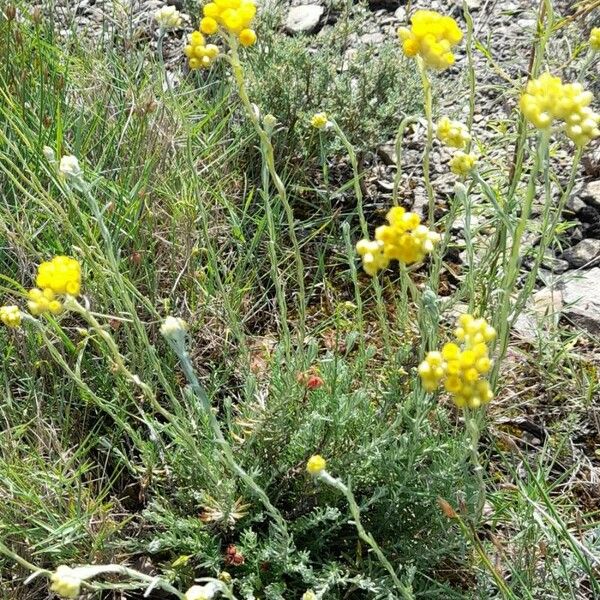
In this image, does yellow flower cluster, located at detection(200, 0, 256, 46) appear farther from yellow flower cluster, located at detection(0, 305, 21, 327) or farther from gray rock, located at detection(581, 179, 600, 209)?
gray rock, located at detection(581, 179, 600, 209)

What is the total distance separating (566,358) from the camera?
2084 mm

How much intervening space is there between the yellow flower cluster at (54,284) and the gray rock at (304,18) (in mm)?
2087

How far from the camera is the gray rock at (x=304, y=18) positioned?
10.0ft

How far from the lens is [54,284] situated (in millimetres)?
1204

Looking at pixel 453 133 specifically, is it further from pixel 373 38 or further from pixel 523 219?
pixel 373 38

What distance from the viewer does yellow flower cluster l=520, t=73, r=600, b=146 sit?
1161 mm

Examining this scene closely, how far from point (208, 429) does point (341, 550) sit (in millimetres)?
395

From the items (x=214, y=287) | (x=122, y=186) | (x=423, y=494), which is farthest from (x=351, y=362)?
(x=122, y=186)

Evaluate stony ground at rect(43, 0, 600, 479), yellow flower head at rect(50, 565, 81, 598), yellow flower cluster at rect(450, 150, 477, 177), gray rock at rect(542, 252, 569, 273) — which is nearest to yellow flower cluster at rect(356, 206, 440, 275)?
yellow flower cluster at rect(450, 150, 477, 177)

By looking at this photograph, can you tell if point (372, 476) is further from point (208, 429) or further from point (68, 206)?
point (68, 206)

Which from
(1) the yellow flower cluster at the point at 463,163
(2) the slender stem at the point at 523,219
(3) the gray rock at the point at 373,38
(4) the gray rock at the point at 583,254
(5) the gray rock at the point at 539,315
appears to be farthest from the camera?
(3) the gray rock at the point at 373,38

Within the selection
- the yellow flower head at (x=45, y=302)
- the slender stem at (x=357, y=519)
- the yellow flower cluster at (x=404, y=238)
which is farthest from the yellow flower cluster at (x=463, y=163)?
the yellow flower head at (x=45, y=302)

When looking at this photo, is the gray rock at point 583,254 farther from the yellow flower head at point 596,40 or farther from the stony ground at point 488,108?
the yellow flower head at point 596,40

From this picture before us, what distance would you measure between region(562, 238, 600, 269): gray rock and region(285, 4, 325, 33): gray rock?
4.51ft
